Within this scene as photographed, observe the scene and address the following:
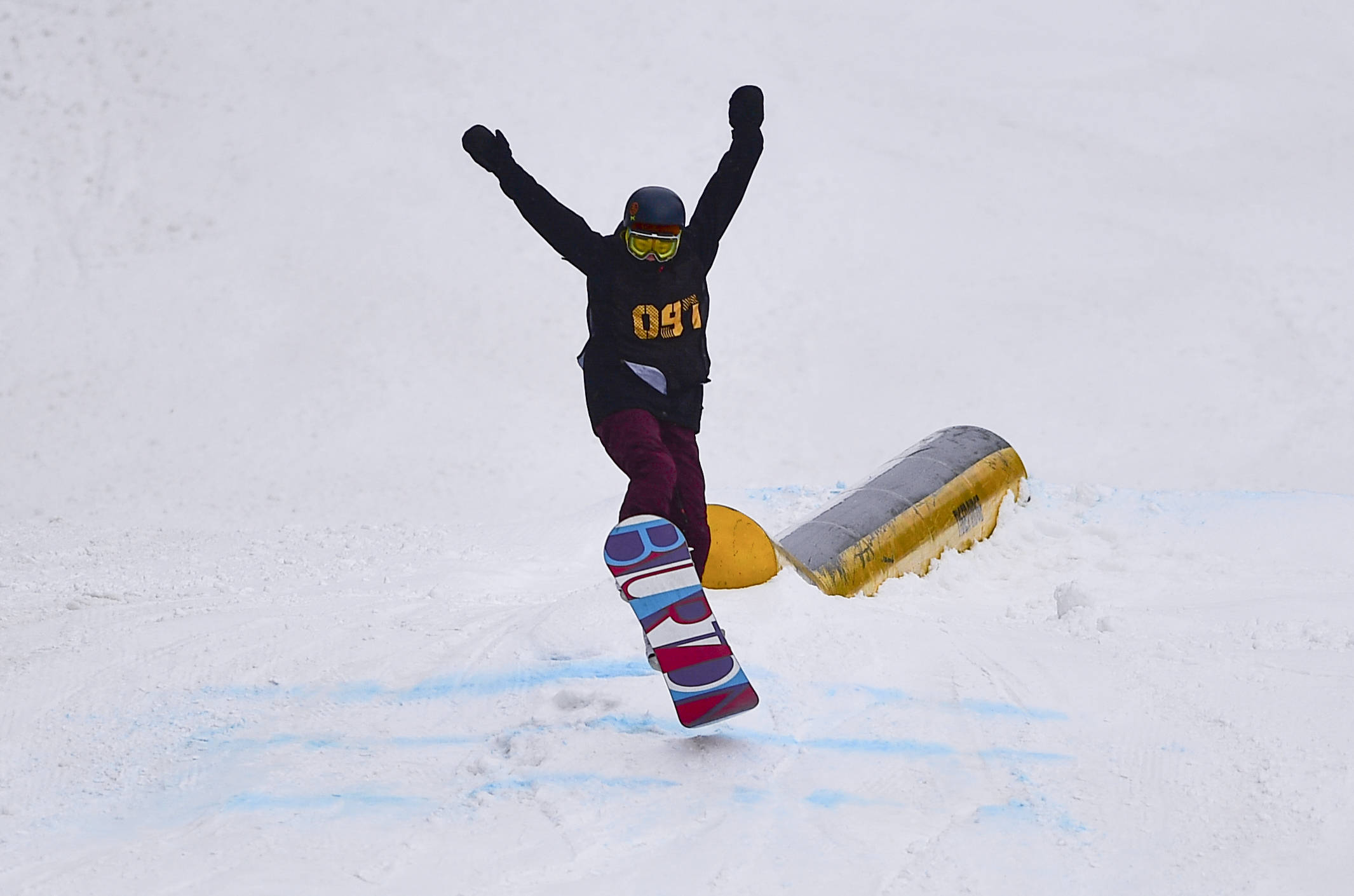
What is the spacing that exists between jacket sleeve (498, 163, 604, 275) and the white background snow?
1.23 m

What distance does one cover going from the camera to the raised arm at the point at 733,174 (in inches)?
157

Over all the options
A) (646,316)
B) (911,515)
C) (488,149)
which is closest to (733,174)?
(646,316)

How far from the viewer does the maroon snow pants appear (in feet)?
11.9

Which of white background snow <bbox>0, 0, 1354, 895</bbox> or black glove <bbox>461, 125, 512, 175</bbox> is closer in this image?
white background snow <bbox>0, 0, 1354, 895</bbox>

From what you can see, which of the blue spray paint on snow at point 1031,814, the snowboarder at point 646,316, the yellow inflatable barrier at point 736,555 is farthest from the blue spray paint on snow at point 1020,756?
the yellow inflatable barrier at point 736,555

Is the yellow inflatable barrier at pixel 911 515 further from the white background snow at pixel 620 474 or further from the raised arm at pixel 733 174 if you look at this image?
the raised arm at pixel 733 174

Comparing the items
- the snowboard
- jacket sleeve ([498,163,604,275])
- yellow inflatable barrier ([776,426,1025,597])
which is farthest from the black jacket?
yellow inflatable barrier ([776,426,1025,597])

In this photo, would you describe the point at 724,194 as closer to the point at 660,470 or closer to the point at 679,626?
the point at 660,470

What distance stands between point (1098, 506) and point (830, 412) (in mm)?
2213

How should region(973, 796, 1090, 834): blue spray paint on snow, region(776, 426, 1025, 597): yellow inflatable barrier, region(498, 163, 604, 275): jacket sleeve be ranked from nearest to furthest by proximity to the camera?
region(973, 796, 1090, 834): blue spray paint on snow, region(498, 163, 604, 275): jacket sleeve, region(776, 426, 1025, 597): yellow inflatable barrier

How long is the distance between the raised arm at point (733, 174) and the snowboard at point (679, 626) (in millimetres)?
1002

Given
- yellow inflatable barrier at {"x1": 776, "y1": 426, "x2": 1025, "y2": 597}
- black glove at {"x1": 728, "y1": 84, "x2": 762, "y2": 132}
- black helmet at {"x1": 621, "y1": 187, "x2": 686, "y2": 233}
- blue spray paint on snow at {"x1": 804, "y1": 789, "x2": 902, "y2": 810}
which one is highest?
black glove at {"x1": 728, "y1": 84, "x2": 762, "y2": 132}

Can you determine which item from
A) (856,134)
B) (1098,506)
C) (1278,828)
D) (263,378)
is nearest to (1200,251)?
(856,134)

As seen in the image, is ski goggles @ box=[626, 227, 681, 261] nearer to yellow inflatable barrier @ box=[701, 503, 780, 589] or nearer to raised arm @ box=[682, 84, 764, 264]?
raised arm @ box=[682, 84, 764, 264]
